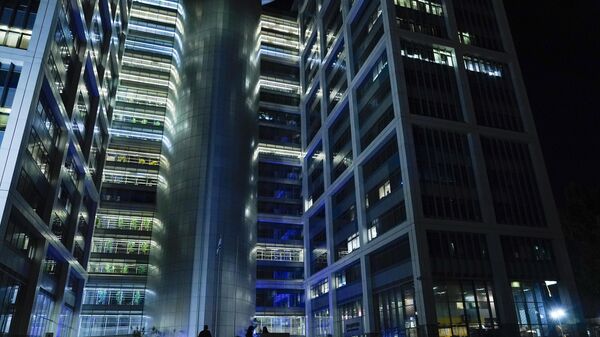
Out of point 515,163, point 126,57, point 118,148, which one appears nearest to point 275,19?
point 126,57

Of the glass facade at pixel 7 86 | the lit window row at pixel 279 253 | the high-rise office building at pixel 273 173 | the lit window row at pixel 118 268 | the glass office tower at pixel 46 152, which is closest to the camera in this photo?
the glass facade at pixel 7 86

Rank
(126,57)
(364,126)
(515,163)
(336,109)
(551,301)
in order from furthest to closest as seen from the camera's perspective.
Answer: (126,57), (336,109), (364,126), (515,163), (551,301)

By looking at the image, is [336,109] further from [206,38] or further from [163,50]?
[163,50]

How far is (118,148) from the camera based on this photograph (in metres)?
87.6

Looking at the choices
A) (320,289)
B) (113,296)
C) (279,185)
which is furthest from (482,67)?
(113,296)

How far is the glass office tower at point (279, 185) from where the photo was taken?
82812 millimetres

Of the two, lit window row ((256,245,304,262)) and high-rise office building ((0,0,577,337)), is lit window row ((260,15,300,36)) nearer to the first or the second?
high-rise office building ((0,0,577,337))

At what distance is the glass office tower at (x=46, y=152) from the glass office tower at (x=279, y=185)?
30115 mm

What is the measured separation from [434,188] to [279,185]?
41.8 m

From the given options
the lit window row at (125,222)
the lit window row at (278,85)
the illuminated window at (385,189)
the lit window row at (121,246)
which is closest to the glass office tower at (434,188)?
the illuminated window at (385,189)

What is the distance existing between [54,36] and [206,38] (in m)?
44.6

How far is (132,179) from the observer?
8662 centimetres

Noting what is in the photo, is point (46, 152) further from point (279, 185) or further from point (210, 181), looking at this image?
point (279, 185)

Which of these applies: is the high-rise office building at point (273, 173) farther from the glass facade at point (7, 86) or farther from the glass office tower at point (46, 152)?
the glass office tower at point (46, 152)
